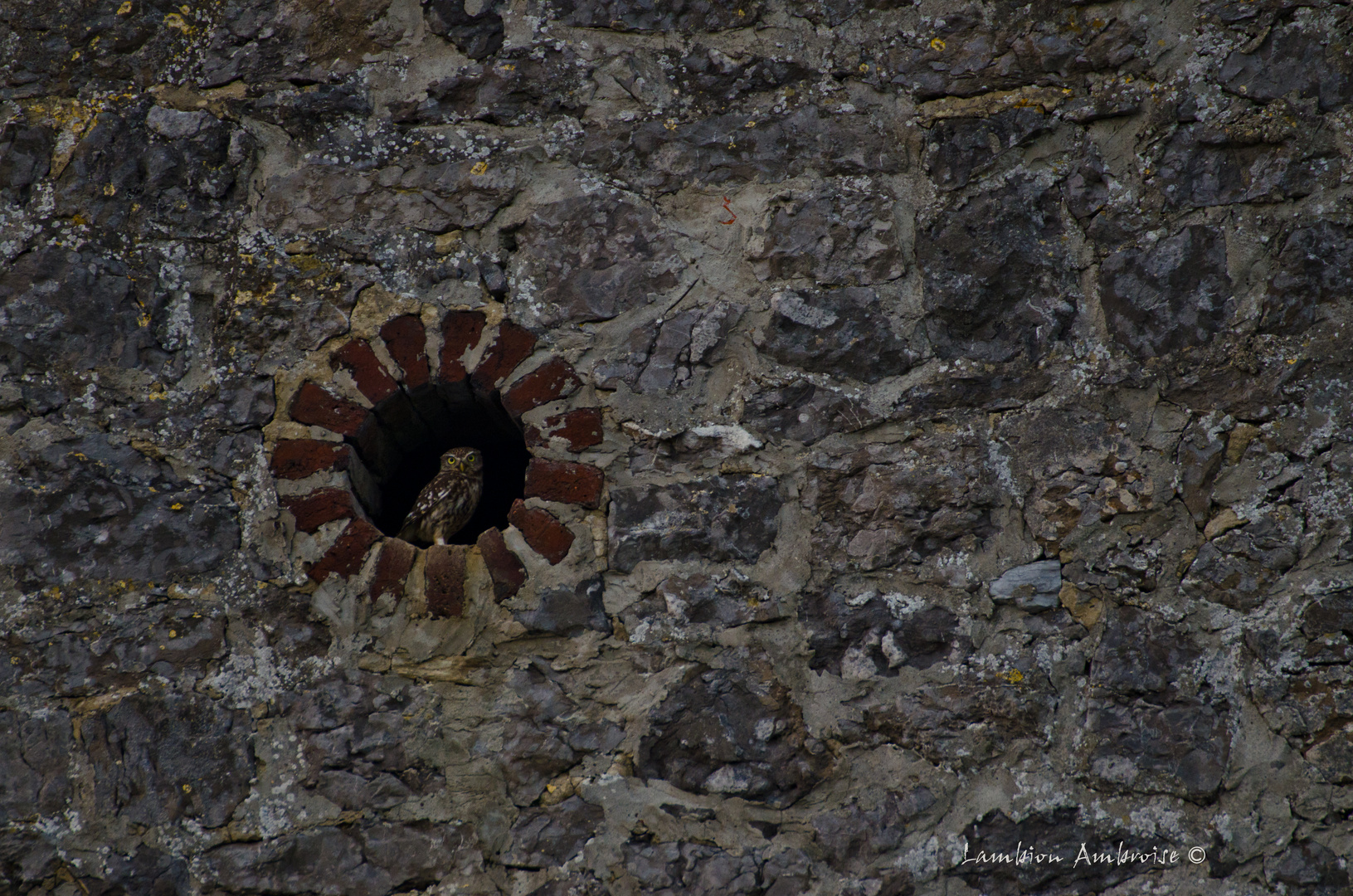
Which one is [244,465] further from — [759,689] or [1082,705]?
[1082,705]

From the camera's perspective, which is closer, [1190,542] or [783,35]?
[1190,542]

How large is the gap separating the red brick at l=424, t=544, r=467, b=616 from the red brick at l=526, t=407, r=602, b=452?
0.98 feet

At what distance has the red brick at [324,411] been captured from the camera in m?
1.92

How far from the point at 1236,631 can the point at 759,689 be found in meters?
0.99

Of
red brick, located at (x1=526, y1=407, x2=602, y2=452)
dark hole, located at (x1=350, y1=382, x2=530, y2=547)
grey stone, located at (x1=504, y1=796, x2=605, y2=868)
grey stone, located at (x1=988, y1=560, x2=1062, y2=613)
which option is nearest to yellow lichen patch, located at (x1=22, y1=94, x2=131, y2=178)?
dark hole, located at (x1=350, y1=382, x2=530, y2=547)

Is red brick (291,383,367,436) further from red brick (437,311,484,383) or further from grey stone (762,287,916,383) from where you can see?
grey stone (762,287,916,383)

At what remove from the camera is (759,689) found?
1.89 meters

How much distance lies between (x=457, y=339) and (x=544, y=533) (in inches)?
18.6

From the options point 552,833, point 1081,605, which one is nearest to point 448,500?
point 552,833

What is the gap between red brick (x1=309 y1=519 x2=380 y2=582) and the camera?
188 cm

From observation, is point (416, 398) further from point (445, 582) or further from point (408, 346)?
point (445, 582)

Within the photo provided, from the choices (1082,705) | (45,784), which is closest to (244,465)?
(45,784)

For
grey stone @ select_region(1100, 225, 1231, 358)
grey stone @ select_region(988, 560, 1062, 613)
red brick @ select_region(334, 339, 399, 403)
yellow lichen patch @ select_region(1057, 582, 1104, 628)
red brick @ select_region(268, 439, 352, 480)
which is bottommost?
yellow lichen patch @ select_region(1057, 582, 1104, 628)

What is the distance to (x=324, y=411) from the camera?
1929 millimetres
